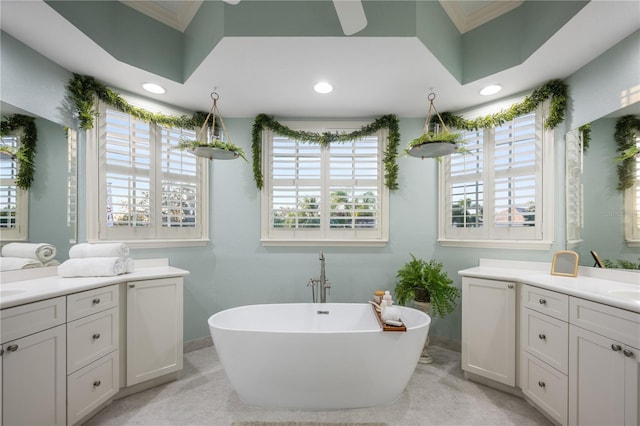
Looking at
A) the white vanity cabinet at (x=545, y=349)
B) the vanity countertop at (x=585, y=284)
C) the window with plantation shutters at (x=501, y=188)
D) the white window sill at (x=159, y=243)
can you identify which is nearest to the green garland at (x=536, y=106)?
the window with plantation shutters at (x=501, y=188)

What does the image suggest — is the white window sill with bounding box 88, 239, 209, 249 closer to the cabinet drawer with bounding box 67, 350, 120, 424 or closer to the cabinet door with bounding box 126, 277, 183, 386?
the cabinet door with bounding box 126, 277, 183, 386

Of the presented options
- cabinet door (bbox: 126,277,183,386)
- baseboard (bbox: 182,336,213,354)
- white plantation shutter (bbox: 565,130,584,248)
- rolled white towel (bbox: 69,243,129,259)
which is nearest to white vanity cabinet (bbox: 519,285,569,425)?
white plantation shutter (bbox: 565,130,584,248)

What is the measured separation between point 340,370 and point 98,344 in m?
1.63

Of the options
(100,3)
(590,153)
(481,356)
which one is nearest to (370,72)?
(590,153)

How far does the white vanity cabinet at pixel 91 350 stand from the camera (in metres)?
1.68

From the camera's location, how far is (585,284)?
1.84m

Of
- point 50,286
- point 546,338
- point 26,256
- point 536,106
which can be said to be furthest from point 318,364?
point 536,106

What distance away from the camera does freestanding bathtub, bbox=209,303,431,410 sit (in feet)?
5.84

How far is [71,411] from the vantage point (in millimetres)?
1658

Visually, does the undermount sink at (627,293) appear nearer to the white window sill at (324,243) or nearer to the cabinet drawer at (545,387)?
the cabinet drawer at (545,387)

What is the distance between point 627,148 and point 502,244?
3.58 feet

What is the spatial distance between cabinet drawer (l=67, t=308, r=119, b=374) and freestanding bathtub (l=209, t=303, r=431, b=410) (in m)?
0.73

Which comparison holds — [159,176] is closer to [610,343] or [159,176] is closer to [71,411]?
[71,411]

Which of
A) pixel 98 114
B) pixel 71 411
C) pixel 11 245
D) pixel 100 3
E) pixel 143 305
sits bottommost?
pixel 71 411
